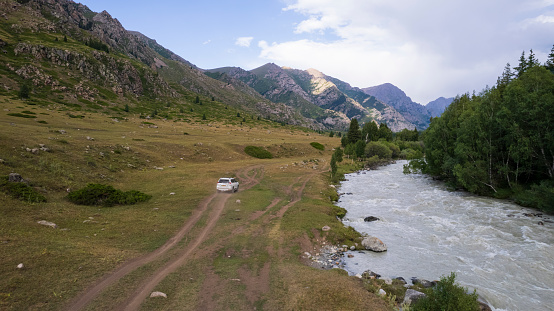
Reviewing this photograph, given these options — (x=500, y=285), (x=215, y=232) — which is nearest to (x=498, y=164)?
(x=500, y=285)

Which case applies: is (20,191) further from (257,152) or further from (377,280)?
(257,152)

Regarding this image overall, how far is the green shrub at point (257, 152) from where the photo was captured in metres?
81.9

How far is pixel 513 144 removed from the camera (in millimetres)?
38281

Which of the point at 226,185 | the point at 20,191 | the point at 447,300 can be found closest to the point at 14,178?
the point at 20,191

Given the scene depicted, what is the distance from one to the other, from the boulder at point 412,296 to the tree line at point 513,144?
104 ft

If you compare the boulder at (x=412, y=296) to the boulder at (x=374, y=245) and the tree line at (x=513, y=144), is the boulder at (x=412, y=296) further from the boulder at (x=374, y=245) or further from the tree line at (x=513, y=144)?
the tree line at (x=513, y=144)

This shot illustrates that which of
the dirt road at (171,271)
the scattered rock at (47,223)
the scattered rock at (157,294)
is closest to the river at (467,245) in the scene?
the dirt road at (171,271)

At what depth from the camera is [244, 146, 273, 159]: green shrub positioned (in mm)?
81875

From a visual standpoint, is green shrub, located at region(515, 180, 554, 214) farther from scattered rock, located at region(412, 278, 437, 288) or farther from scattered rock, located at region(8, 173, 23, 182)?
scattered rock, located at region(8, 173, 23, 182)

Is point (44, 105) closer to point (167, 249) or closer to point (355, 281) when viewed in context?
point (167, 249)

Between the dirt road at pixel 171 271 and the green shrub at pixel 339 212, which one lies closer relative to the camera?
the dirt road at pixel 171 271

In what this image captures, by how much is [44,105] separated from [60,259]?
117 meters

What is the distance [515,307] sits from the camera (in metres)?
15.3

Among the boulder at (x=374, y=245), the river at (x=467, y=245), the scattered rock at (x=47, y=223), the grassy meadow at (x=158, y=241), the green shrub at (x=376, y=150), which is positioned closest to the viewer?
the grassy meadow at (x=158, y=241)
